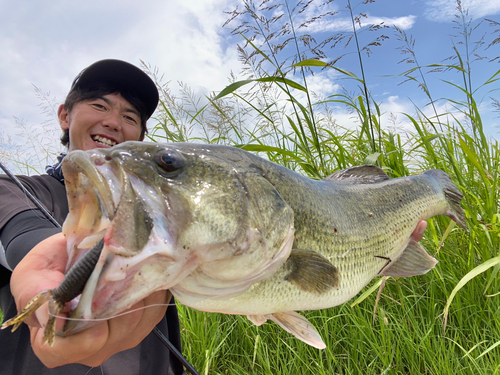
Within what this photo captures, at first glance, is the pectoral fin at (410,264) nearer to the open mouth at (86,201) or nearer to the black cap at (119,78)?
the open mouth at (86,201)

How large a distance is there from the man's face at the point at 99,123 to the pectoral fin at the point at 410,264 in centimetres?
209

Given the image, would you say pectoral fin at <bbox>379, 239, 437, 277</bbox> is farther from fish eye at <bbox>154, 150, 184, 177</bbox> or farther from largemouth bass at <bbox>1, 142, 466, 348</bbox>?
fish eye at <bbox>154, 150, 184, 177</bbox>

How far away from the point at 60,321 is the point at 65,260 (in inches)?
10.0

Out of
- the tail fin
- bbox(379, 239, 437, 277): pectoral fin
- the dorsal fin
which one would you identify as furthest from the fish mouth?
the tail fin

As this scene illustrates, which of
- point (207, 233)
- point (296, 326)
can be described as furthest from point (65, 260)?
point (296, 326)

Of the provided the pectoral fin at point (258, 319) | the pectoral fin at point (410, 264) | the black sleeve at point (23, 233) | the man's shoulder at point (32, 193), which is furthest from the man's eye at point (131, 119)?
the pectoral fin at point (410, 264)

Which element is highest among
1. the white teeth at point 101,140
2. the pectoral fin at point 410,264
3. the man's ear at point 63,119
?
the man's ear at point 63,119

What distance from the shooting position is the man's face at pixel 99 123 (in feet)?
6.95

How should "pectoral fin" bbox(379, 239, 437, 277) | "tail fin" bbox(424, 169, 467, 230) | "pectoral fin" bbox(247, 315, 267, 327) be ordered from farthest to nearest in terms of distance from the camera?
"tail fin" bbox(424, 169, 467, 230)
"pectoral fin" bbox(379, 239, 437, 277)
"pectoral fin" bbox(247, 315, 267, 327)

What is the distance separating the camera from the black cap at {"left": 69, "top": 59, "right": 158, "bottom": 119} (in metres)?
2.23

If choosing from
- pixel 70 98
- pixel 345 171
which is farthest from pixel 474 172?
pixel 70 98

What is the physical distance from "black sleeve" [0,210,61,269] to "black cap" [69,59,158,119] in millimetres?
1338

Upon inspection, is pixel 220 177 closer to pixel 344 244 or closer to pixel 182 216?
pixel 182 216

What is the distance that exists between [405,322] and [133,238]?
2161mm
